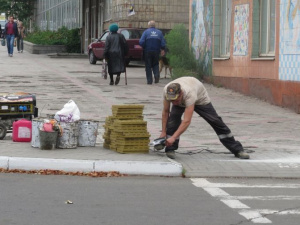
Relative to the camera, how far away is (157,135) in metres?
14.0

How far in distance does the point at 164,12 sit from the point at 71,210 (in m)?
31.3

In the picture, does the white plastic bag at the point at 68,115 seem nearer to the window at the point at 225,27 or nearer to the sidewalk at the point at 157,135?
the sidewalk at the point at 157,135

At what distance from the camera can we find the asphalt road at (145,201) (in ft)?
24.6

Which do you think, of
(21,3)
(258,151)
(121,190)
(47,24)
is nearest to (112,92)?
(258,151)

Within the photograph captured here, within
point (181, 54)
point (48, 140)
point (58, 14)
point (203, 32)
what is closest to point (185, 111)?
point (48, 140)

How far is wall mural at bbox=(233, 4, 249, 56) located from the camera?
21.6 meters

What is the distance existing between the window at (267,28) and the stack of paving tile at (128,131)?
30.8ft

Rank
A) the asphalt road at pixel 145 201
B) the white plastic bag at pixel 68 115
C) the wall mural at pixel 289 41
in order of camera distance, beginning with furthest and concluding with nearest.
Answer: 1. the wall mural at pixel 289 41
2. the white plastic bag at pixel 68 115
3. the asphalt road at pixel 145 201

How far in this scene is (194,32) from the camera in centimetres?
2702

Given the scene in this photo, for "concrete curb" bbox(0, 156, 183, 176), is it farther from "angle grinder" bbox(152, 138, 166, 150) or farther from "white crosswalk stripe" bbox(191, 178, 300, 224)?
"angle grinder" bbox(152, 138, 166, 150)

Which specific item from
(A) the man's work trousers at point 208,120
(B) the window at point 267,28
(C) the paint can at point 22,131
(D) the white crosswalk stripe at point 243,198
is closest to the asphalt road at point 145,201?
(D) the white crosswalk stripe at point 243,198

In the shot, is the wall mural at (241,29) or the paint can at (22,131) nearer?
the paint can at (22,131)

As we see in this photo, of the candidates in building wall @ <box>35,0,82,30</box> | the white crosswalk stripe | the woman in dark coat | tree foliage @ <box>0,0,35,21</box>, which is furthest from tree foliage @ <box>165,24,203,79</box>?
tree foliage @ <box>0,0,35,21</box>

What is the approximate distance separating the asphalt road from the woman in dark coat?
1416 centimetres
